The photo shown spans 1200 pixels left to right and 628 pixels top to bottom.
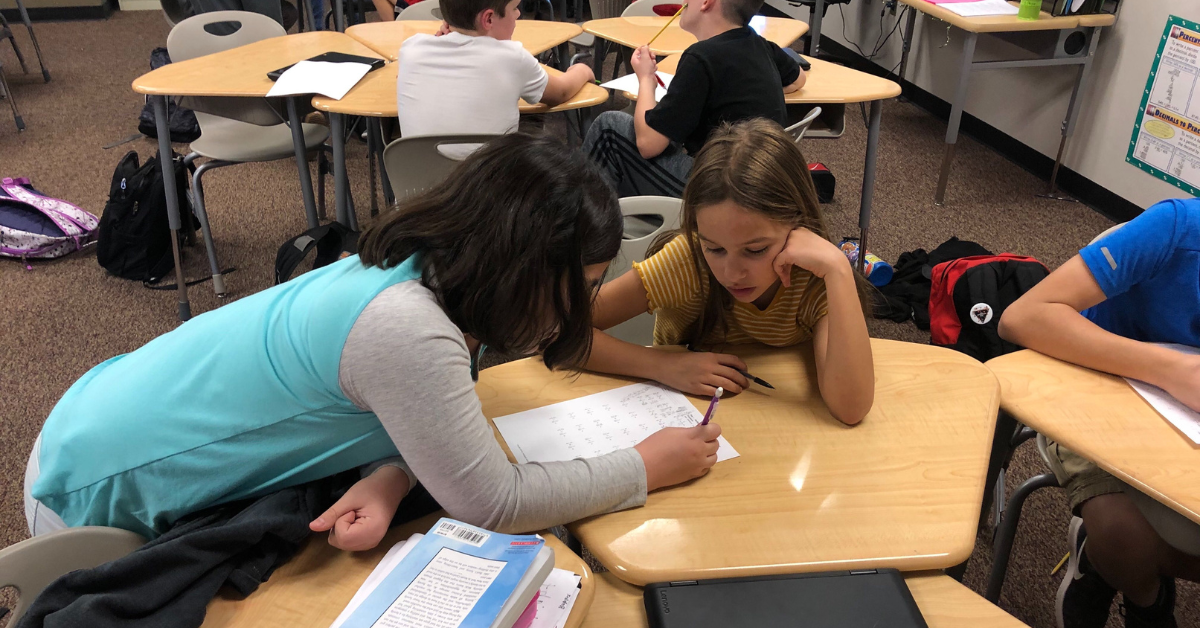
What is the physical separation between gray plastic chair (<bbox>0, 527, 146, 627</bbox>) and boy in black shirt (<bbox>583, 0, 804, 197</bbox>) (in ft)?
5.05

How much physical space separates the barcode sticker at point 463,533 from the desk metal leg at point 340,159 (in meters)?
1.86

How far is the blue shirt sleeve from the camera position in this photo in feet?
4.14

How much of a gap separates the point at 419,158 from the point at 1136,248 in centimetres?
158

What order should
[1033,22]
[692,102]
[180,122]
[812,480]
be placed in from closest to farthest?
[812,480]
[692,102]
[1033,22]
[180,122]

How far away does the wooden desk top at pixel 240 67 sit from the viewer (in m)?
2.36

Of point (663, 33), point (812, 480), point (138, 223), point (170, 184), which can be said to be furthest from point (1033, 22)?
point (138, 223)

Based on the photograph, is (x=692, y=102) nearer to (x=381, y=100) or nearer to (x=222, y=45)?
(x=381, y=100)

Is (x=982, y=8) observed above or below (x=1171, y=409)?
above

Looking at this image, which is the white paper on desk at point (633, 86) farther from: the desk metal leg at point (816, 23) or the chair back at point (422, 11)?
the desk metal leg at point (816, 23)

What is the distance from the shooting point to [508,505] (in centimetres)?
90

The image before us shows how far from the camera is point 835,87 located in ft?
8.80

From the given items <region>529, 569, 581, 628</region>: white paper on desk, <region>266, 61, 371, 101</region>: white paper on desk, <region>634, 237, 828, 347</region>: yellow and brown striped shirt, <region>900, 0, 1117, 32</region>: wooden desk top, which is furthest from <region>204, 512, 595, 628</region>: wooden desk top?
<region>900, 0, 1117, 32</region>: wooden desk top

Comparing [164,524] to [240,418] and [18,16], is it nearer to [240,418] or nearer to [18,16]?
[240,418]

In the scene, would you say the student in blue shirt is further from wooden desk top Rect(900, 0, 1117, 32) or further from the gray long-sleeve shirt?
wooden desk top Rect(900, 0, 1117, 32)
